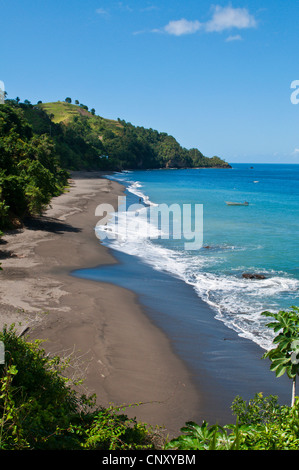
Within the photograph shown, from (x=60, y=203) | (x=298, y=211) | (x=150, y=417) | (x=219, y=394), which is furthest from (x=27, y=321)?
(x=298, y=211)

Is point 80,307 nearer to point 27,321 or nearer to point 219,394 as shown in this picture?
point 27,321

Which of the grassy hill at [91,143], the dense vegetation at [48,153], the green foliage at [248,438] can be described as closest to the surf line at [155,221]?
the dense vegetation at [48,153]

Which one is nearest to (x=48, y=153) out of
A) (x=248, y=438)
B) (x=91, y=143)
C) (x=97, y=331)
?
(x=97, y=331)

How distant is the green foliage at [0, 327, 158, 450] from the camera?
15.1 feet

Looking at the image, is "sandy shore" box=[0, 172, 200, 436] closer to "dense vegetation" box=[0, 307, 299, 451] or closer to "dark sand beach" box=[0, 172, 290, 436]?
"dark sand beach" box=[0, 172, 290, 436]

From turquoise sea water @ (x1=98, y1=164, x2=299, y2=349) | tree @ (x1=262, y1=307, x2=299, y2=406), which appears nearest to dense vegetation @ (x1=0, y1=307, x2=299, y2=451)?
tree @ (x1=262, y1=307, x2=299, y2=406)

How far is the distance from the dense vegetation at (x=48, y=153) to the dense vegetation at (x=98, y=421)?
56.2 ft

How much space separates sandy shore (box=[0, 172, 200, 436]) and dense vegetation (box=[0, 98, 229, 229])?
17.7 feet

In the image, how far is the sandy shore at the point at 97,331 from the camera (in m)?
8.66

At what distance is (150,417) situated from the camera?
792cm

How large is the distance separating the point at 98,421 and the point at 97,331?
6507mm

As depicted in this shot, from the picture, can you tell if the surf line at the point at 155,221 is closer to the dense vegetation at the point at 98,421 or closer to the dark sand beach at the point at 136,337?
the dark sand beach at the point at 136,337

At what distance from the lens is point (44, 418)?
5035 millimetres

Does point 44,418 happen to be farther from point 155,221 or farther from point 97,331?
point 155,221
